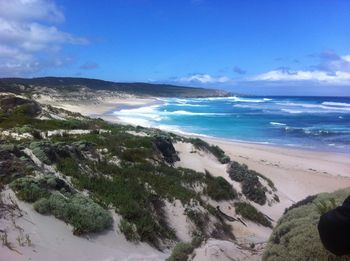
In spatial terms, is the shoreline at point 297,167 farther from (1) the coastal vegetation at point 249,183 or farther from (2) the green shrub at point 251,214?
(2) the green shrub at point 251,214

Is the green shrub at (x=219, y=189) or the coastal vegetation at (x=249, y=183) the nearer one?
the green shrub at (x=219, y=189)

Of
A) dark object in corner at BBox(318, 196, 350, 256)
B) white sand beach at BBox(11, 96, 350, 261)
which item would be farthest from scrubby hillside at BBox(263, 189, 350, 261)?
dark object in corner at BBox(318, 196, 350, 256)

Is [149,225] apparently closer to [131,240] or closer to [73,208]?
[131,240]

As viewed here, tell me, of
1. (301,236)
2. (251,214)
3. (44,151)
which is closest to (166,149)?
(251,214)

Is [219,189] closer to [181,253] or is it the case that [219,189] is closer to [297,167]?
[181,253]

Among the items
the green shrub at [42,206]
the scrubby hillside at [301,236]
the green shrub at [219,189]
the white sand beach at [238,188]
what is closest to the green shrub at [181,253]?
the white sand beach at [238,188]

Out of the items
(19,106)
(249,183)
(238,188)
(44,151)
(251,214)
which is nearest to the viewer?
(44,151)

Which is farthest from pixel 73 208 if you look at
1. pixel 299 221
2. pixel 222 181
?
pixel 222 181

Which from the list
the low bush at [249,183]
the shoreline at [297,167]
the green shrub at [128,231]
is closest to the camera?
the green shrub at [128,231]
